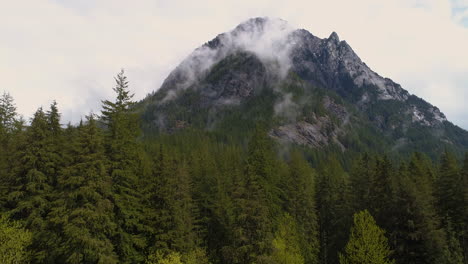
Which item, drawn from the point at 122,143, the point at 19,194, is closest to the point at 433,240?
the point at 122,143

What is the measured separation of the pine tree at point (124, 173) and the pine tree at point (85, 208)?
119 cm

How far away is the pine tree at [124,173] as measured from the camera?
30.6m

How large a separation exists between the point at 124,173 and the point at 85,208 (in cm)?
462

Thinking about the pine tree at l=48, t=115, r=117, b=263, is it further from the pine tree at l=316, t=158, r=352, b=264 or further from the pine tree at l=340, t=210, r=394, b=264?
the pine tree at l=316, t=158, r=352, b=264

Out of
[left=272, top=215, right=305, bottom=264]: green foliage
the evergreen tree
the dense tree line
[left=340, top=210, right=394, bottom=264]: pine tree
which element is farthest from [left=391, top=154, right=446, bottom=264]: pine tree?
the evergreen tree

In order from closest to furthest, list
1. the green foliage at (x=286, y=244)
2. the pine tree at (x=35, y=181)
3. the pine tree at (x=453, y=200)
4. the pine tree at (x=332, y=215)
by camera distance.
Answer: the pine tree at (x=35, y=181) → the green foliage at (x=286, y=244) → the pine tree at (x=453, y=200) → the pine tree at (x=332, y=215)

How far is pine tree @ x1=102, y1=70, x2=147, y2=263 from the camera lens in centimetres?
Result: 3058


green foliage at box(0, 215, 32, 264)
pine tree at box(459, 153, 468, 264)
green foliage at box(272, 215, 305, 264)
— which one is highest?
pine tree at box(459, 153, 468, 264)

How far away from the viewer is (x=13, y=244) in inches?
1009

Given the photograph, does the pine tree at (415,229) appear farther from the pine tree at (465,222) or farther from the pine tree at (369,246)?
the pine tree at (465,222)

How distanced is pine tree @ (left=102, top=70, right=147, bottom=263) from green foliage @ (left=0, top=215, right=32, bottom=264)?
23.7 ft

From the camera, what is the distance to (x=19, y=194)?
Answer: 29.4m

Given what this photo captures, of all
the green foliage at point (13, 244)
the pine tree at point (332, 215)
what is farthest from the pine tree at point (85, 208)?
the pine tree at point (332, 215)

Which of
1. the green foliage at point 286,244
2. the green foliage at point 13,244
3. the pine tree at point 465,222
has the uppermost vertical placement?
the pine tree at point 465,222
